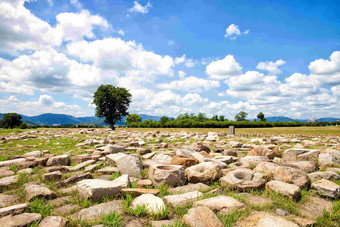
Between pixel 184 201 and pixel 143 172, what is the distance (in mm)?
1790

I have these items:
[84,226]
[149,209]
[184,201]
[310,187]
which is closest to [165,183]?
[184,201]

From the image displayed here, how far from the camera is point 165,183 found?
3281mm

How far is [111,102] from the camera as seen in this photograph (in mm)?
32625

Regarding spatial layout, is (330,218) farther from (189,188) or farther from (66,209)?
(66,209)

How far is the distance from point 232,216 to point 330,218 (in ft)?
4.00

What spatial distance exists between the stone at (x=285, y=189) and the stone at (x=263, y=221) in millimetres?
765

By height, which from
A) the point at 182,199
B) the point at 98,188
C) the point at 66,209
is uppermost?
the point at 98,188

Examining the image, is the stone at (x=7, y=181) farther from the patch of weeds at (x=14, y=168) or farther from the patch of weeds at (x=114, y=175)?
the patch of weeds at (x=114, y=175)

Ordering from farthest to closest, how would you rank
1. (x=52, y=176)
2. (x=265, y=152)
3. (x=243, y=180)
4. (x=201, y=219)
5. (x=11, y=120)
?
1. (x=11, y=120)
2. (x=265, y=152)
3. (x=52, y=176)
4. (x=243, y=180)
5. (x=201, y=219)

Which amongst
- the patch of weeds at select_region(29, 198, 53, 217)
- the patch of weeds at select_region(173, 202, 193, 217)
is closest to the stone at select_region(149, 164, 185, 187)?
the patch of weeds at select_region(173, 202, 193, 217)

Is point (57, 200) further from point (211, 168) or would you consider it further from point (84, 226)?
point (211, 168)

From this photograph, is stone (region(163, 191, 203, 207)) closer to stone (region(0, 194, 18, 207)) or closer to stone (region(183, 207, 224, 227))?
stone (region(183, 207, 224, 227))

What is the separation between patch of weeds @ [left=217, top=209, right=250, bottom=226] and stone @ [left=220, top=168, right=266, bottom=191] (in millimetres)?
755

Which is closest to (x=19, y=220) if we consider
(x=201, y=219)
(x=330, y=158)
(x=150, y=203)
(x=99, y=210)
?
(x=99, y=210)
